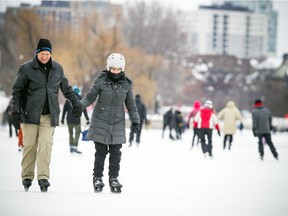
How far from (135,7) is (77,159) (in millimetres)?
52410

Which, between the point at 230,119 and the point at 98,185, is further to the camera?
the point at 230,119

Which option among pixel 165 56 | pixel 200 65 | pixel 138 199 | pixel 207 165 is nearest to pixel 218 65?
pixel 200 65

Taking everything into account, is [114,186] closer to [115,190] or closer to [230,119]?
[115,190]

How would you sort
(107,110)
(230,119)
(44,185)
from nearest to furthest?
(44,185), (107,110), (230,119)

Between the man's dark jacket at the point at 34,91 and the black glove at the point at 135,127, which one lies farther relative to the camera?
the black glove at the point at 135,127

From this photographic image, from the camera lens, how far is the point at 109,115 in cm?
923

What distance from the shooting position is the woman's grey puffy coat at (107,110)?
9.19 metres

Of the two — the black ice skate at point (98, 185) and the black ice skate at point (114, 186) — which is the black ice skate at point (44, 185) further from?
the black ice skate at point (114, 186)

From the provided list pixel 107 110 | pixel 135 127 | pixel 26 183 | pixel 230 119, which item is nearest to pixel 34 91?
Answer: pixel 107 110

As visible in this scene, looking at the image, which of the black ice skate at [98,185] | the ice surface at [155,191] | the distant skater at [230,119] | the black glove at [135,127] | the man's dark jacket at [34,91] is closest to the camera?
the ice surface at [155,191]

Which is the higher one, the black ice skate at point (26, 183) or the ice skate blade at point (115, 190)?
the black ice skate at point (26, 183)

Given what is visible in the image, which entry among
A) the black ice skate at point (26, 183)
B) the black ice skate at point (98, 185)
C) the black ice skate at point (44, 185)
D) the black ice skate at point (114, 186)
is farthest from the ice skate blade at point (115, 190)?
the black ice skate at point (26, 183)

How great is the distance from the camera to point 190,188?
34.0ft

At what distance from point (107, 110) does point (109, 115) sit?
0.22 feet
